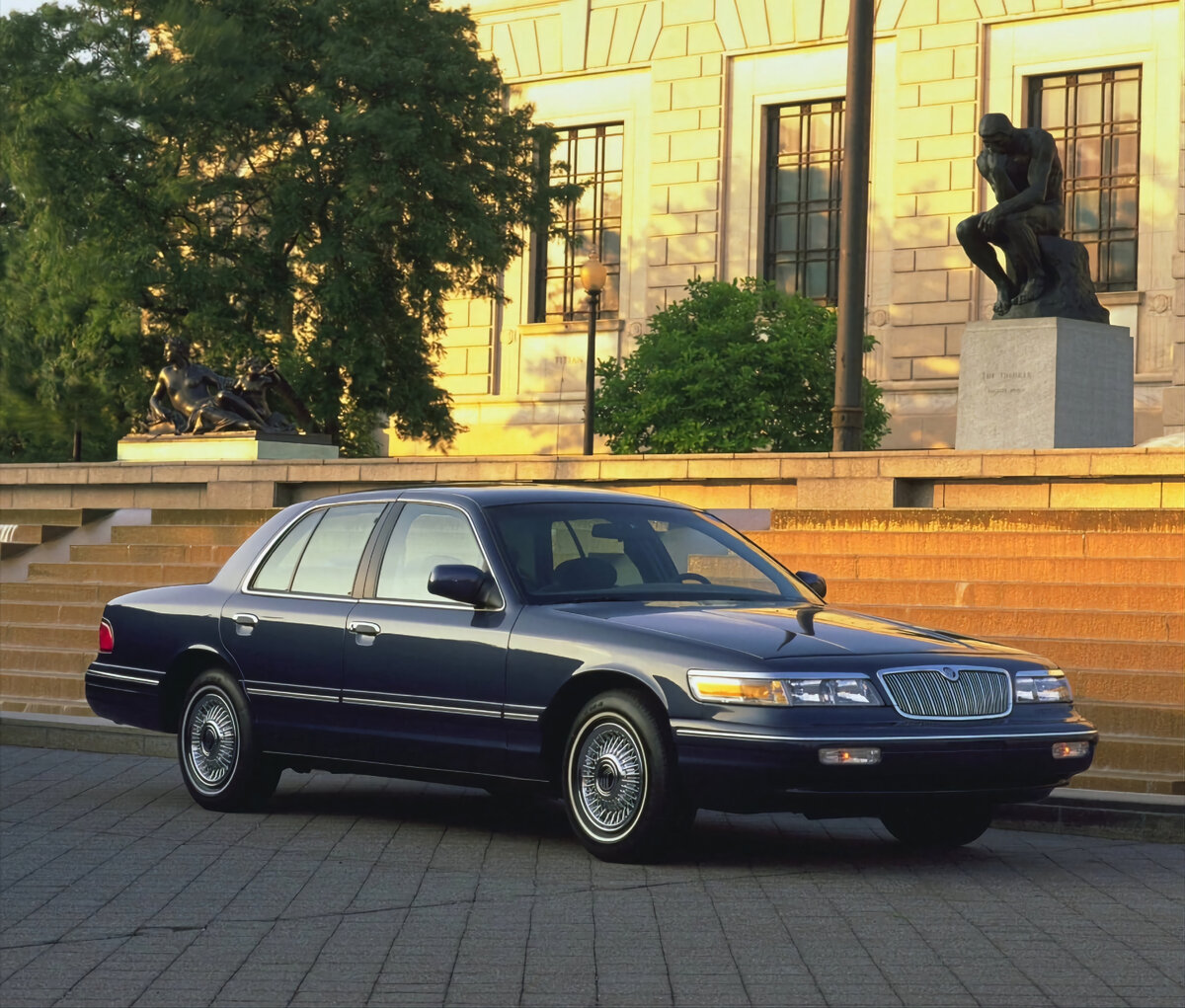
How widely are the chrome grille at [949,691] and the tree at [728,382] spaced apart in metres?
20.5

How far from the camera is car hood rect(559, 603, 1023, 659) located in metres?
7.95

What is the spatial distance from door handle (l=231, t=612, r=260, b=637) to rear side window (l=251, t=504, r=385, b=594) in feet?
0.59

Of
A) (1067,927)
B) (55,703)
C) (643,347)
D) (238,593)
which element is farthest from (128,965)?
(643,347)

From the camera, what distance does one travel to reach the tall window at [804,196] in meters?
37.0

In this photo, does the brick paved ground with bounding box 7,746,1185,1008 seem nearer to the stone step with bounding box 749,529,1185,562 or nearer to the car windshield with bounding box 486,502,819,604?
the car windshield with bounding box 486,502,819,604

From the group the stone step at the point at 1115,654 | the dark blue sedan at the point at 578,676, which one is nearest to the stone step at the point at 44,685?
the dark blue sedan at the point at 578,676

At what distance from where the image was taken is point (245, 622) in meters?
10.1

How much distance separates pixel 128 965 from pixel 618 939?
155 centimetres

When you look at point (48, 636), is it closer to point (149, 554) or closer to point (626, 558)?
point (149, 554)

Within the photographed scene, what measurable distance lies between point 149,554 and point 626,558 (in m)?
10.3

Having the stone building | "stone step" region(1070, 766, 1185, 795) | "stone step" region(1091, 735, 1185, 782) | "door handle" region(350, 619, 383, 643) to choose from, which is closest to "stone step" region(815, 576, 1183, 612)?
"stone step" region(1091, 735, 1185, 782)

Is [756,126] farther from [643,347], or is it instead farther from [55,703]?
[55,703]

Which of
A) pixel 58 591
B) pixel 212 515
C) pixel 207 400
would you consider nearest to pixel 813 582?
pixel 58 591

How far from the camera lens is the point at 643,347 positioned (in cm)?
3042
